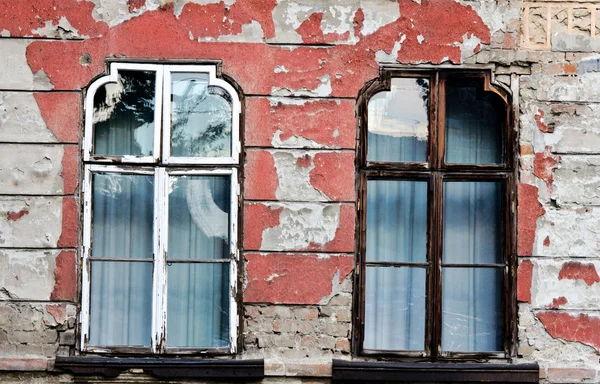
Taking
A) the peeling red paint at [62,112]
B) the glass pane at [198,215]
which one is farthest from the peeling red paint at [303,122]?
the peeling red paint at [62,112]

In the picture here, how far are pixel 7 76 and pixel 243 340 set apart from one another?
1.96m

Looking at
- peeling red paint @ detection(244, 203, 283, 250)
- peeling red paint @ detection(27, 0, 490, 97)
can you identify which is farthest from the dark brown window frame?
peeling red paint @ detection(244, 203, 283, 250)

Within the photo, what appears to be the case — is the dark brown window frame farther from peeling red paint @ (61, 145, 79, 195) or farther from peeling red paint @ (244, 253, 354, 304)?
peeling red paint @ (61, 145, 79, 195)

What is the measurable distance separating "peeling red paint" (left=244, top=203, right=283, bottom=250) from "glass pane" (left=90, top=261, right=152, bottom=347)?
0.58 m

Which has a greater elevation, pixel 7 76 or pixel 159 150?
pixel 7 76

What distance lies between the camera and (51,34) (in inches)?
197

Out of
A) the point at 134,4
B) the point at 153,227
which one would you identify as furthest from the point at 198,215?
the point at 134,4

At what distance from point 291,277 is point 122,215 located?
3.32 ft

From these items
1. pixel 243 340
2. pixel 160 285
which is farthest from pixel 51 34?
pixel 243 340

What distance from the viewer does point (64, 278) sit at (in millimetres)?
4930

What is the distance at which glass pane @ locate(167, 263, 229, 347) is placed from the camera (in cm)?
499

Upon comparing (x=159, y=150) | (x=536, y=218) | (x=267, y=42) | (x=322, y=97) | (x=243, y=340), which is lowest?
(x=243, y=340)

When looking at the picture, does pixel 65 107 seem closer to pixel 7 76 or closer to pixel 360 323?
pixel 7 76

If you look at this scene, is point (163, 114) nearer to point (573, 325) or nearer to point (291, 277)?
point (291, 277)
